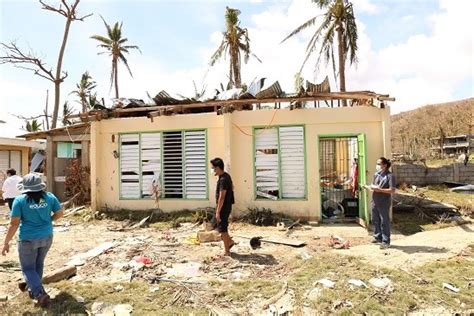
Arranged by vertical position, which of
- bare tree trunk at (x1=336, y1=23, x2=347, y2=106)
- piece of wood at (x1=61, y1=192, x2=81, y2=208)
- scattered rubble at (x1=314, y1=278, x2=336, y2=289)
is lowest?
scattered rubble at (x1=314, y1=278, x2=336, y2=289)

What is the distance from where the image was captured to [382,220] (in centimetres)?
711

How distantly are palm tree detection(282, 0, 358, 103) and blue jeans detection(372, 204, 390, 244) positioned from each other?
8.80 metres

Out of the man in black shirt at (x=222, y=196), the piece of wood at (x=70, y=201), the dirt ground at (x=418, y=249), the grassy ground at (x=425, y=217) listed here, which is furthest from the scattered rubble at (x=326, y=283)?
the piece of wood at (x=70, y=201)

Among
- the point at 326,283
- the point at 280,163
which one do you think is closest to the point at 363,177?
the point at 280,163

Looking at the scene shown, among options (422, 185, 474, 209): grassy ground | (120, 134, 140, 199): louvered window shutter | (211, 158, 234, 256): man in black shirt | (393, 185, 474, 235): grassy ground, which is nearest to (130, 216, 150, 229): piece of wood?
(120, 134, 140, 199): louvered window shutter

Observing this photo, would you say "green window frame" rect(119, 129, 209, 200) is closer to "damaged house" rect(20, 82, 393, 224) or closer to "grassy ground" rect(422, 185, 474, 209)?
"damaged house" rect(20, 82, 393, 224)

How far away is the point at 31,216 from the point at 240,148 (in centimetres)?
641

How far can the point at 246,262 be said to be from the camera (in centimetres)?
640

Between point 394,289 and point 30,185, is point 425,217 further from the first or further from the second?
point 30,185

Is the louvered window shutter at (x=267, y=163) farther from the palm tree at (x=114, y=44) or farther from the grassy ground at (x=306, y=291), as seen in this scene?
the palm tree at (x=114, y=44)

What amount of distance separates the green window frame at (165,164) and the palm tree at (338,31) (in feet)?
23.4

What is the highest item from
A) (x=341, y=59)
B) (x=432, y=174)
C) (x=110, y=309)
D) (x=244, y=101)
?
(x=341, y=59)

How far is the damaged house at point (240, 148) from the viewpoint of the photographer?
974cm

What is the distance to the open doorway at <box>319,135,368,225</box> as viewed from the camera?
9.51 m
